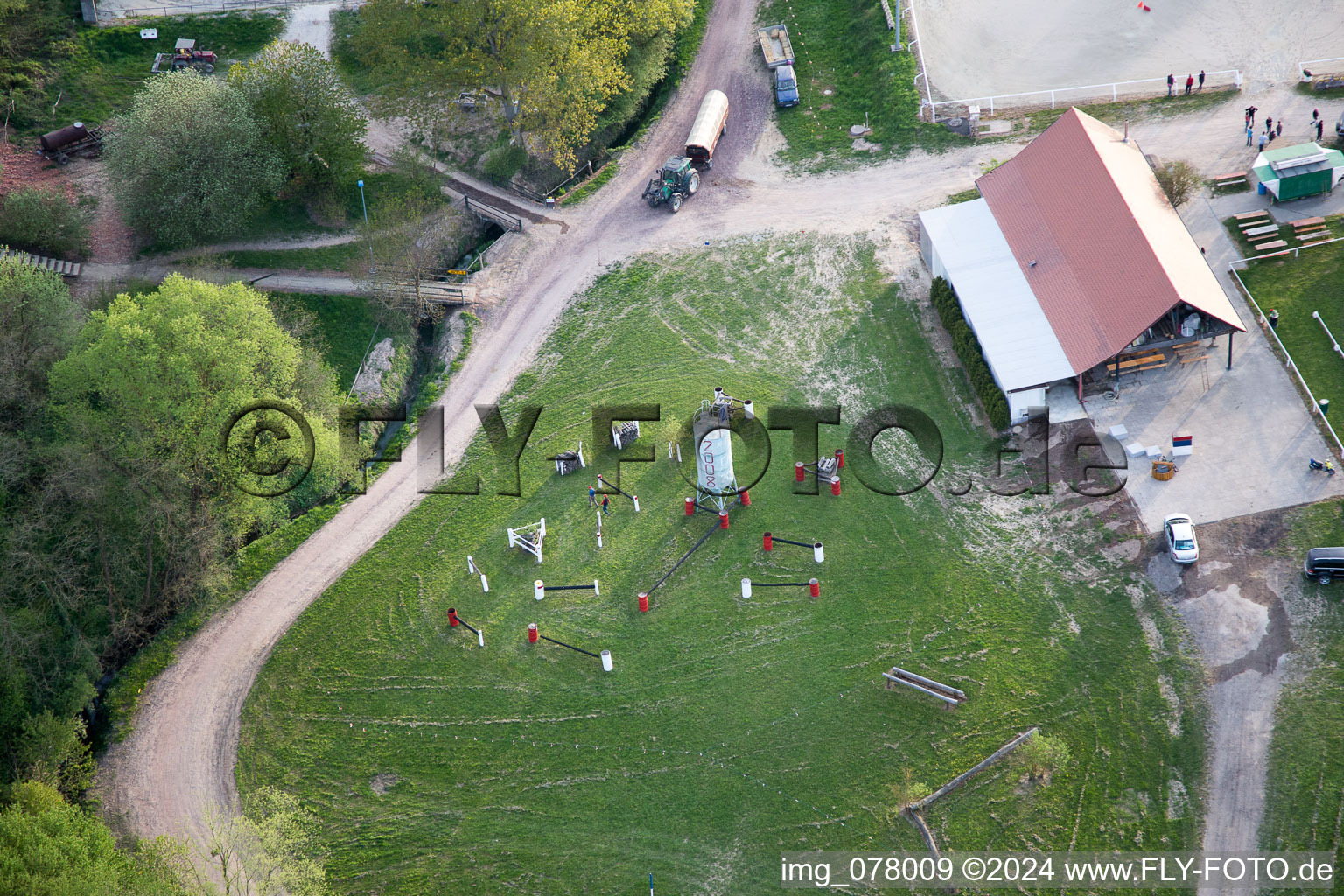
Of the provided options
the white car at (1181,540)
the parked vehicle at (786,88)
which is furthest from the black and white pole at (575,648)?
the parked vehicle at (786,88)

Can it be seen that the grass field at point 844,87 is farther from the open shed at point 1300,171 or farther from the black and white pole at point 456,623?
the black and white pole at point 456,623

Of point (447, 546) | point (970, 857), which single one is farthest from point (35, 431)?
point (970, 857)

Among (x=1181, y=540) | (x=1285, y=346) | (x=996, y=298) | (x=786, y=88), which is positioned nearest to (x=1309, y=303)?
(x=1285, y=346)

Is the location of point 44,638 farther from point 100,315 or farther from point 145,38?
point 145,38

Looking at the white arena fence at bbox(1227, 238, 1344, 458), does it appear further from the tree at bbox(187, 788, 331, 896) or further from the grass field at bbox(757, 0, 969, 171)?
the tree at bbox(187, 788, 331, 896)

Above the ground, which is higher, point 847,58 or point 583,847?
point 847,58

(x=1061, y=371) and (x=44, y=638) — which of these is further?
(x=1061, y=371)

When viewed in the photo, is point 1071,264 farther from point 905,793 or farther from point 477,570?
point 477,570
